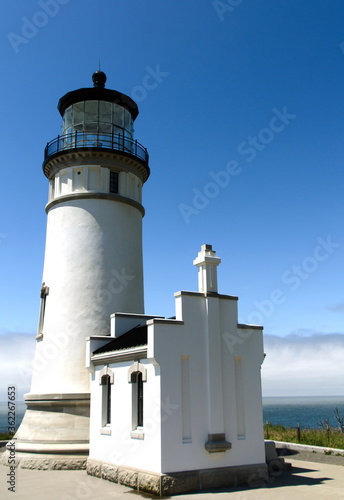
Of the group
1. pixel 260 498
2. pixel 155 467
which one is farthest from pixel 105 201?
pixel 260 498

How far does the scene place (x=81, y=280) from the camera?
18.3 m

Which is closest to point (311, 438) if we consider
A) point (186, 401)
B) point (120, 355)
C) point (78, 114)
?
point (186, 401)

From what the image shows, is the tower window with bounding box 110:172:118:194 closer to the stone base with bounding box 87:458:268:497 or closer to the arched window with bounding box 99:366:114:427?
the arched window with bounding box 99:366:114:427

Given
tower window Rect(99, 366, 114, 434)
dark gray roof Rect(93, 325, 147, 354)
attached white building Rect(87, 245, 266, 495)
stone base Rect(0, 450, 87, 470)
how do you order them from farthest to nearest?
stone base Rect(0, 450, 87, 470) < tower window Rect(99, 366, 114, 434) < dark gray roof Rect(93, 325, 147, 354) < attached white building Rect(87, 245, 266, 495)

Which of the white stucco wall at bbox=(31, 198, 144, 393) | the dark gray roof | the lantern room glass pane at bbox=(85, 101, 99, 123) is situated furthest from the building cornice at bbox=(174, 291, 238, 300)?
the lantern room glass pane at bbox=(85, 101, 99, 123)

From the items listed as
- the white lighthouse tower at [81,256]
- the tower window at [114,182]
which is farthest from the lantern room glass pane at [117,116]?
the tower window at [114,182]

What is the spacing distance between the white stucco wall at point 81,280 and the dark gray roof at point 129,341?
1557 millimetres

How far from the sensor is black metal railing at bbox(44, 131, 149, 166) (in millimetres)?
20016

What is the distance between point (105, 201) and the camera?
19188 millimetres

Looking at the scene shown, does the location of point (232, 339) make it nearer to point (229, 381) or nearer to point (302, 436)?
point (229, 381)

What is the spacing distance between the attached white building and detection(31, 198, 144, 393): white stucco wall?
2.60 meters

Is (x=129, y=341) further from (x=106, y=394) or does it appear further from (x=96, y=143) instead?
(x=96, y=143)

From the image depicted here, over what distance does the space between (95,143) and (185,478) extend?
13.6 metres

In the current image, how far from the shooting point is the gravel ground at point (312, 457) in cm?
1674
